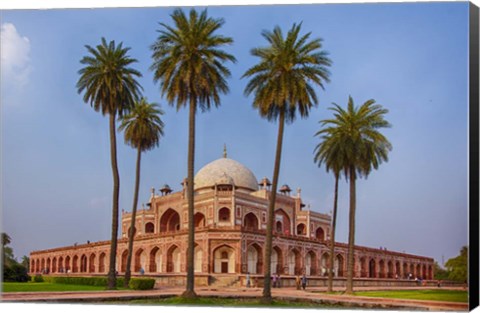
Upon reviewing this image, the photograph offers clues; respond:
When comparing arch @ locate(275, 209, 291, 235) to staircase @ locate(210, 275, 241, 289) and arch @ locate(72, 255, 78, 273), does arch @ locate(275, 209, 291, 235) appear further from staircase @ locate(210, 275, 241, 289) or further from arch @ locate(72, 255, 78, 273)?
arch @ locate(72, 255, 78, 273)

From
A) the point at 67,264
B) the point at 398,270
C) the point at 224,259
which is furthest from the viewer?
the point at 67,264

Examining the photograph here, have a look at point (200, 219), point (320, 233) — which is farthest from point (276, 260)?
point (320, 233)

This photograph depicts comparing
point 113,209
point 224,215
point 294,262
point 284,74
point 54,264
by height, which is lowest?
point 54,264

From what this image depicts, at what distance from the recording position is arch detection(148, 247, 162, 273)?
49406 millimetres

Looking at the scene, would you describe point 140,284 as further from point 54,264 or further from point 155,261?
point 54,264

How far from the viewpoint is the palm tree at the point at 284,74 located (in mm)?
27562

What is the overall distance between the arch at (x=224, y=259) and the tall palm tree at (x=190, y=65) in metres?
16.8

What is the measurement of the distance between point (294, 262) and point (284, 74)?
2480 centimetres

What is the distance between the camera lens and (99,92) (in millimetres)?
32844

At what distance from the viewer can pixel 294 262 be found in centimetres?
4888

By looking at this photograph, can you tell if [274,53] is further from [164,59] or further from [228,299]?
[228,299]

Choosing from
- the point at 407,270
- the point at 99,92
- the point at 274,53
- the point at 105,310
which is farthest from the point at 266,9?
the point at 407,270

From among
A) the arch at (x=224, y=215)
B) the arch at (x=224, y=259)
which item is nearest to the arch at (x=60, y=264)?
the arch at (x=224, y=215)

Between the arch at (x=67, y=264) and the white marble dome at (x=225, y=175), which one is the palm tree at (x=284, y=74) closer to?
the white marble dome at (x=225, y=175)
